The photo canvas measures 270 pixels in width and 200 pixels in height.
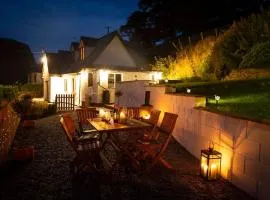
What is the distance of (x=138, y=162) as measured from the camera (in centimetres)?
587

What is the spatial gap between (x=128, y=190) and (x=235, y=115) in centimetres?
221

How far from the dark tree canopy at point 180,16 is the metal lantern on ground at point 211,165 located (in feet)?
77.8

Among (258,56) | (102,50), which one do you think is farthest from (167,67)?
(258,56)

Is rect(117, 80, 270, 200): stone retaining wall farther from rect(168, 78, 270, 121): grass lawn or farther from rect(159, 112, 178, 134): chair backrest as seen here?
rect(159, 112, 178, 134): chair backrest

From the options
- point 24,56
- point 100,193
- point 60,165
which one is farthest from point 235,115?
point 24,56

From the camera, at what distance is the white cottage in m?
19.7

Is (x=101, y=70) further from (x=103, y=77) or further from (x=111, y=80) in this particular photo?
(x=111, y=80)

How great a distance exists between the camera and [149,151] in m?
5.86

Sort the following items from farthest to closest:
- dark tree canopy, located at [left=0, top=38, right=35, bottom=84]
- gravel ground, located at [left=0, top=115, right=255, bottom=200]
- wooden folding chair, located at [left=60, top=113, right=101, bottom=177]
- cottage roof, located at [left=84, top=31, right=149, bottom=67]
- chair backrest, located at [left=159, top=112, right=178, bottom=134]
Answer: dark tree canopy, located at [left=0, top=38, right=35, bottom=84] → cottage roof, located at [left=84, top=31, right=149, bottom=67] → chair backrest, located at [left=159, top=112, right=178, bottom=134] → wooden folding chair, located at [left=60, top=113, right=101, bottom=177] → gravel ground, located at [left=0, top=115, right=255, bottom=200]

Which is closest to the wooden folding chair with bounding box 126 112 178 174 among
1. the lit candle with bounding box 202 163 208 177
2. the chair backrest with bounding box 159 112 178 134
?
the chair backrest with bounding box 159 112 178 134

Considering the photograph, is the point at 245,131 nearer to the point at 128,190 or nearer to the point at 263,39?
the point at 128,190

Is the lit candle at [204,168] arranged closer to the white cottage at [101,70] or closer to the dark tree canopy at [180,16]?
the white cottage at [101,70]

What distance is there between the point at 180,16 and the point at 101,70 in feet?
40.9

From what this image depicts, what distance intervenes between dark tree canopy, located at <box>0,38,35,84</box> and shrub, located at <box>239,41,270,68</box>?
3690 cm
